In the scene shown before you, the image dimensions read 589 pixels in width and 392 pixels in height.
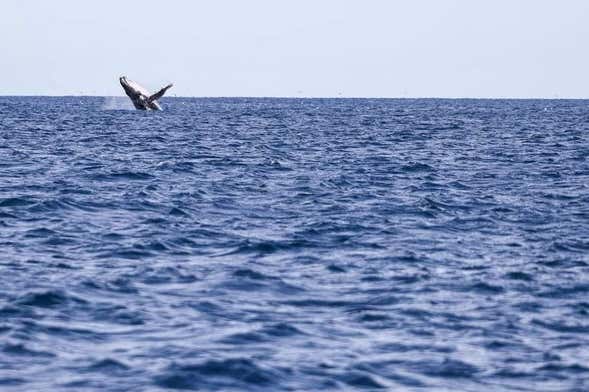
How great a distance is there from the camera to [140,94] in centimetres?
11575

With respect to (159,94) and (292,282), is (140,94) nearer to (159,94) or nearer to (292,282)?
(159,94)

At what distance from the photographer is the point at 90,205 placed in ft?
97.9

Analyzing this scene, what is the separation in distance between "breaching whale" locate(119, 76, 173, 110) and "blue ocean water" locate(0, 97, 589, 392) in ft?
225

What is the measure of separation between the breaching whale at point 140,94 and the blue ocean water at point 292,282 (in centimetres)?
6862

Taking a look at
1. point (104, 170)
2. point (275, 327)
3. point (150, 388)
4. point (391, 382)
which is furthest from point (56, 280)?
point (104, 170)

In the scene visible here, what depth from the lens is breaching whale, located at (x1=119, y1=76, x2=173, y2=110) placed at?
107450mm

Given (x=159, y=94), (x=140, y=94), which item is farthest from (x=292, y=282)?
(x=140, y=94)

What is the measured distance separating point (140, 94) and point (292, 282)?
3900 inches

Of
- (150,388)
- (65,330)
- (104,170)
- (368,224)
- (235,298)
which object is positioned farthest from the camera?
(104,170)

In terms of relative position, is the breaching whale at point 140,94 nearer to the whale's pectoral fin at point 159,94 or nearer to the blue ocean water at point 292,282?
the whale's pectoral fin at point 159,94

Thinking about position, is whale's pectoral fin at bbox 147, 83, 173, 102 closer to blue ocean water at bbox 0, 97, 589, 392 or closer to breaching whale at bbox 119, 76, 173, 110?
breaching whale at bbox 119, 76, 173, 110

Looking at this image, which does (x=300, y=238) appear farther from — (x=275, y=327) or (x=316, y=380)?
(x=316, y=380)

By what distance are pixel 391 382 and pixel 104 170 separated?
3002 cm

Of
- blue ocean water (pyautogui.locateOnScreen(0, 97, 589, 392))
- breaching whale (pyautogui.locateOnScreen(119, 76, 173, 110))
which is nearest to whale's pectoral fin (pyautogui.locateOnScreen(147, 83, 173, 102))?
breaching whale (pyautogui.locateOnScreen(119, 76, 173, 110))
